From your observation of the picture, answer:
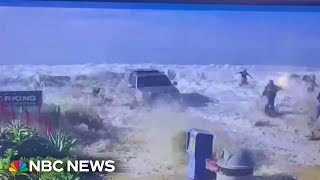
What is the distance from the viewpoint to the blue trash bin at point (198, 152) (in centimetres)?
137

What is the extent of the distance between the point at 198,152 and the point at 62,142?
1.06ft

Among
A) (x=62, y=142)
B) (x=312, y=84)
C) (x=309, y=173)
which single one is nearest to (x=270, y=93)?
(x=312, y=84)

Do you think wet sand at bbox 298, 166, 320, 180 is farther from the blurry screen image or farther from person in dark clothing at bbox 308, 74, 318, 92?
person in dark clothing at bbox 308, 74, 318, 92

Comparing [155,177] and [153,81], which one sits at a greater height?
[153,81]

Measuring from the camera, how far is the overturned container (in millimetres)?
1377

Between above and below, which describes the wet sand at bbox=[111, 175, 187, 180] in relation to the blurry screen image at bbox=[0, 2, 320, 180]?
below

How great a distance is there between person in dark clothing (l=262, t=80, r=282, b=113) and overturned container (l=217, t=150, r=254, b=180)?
0.38ft

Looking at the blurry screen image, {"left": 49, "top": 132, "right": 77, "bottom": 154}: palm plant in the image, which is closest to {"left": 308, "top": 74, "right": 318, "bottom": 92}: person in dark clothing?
A: the blurry screen image

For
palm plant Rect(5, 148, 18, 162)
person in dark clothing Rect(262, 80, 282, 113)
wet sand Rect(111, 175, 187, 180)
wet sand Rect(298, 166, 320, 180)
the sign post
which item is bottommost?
wet sand Rect(111, 175, 187, 180)

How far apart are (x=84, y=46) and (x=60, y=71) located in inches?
3.2

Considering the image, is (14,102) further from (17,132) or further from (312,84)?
(312,84)

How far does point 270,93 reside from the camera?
138 centimetres

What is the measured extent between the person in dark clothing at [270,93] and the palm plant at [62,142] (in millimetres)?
465

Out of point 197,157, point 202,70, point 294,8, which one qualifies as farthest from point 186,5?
point 197,157
